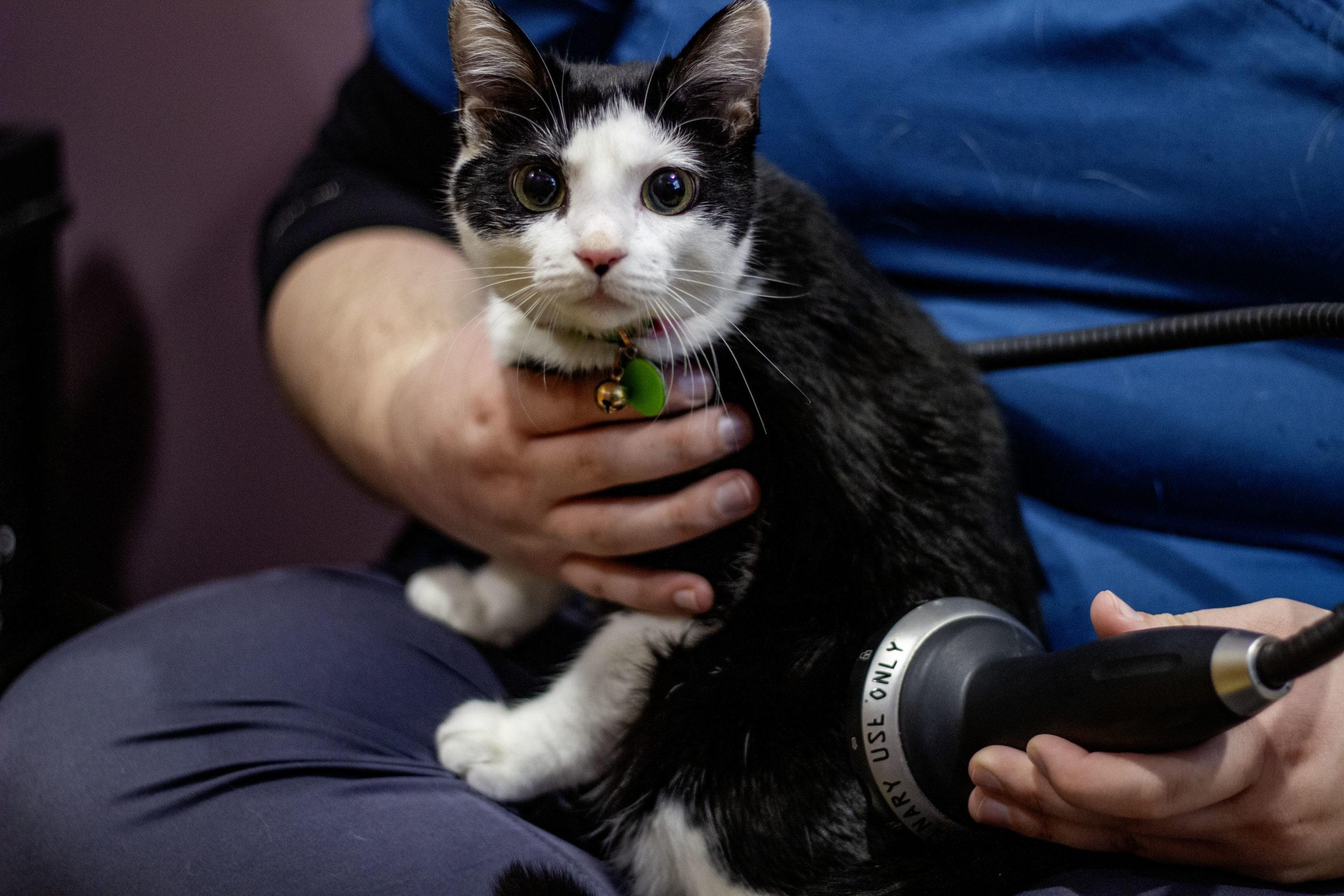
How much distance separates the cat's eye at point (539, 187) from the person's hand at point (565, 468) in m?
0.14

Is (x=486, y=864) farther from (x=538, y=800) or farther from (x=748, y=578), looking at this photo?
(x=748, y=578)

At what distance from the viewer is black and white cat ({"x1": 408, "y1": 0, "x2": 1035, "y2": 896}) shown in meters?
0.61

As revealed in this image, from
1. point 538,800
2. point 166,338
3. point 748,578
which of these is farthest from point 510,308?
point 166,338

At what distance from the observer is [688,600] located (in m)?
0.72

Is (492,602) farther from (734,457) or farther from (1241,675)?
(1241,675)

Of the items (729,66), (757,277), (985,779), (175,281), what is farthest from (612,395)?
(175,281)

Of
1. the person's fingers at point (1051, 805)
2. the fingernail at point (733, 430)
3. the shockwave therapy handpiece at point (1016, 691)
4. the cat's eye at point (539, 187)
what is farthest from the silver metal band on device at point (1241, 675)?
the cat's eye at point (539, 187)

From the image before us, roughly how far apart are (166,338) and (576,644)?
41.9 inches

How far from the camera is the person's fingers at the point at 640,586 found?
28.5 inches

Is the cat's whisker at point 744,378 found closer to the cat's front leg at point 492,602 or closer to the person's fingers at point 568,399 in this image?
the person's fingers at point 568,399

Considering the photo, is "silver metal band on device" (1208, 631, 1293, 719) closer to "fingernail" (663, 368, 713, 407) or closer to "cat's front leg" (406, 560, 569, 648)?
"fingernail" (663, 368, 713, 407)

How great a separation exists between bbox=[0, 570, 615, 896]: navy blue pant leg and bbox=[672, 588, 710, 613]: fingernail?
0.19 meters

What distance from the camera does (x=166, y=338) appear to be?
156 centimetres

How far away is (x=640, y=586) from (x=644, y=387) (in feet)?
0.53
